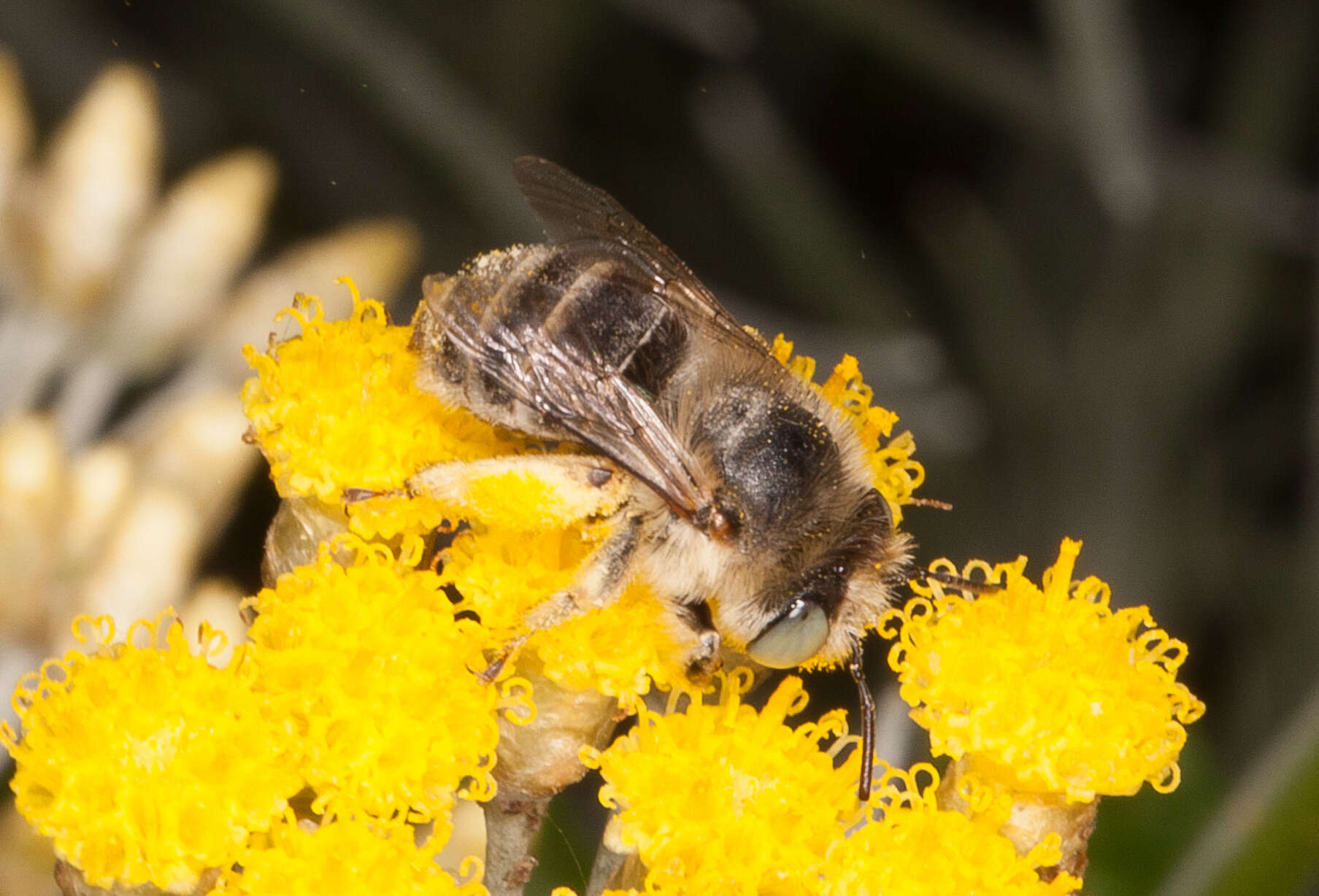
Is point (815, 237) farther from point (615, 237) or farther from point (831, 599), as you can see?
point (831, 599)

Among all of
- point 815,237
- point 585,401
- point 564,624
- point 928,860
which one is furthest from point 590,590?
point 815,237

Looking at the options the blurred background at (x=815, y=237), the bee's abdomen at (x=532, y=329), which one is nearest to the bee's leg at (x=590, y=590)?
the bee's abdomen at (x=532, y=329)

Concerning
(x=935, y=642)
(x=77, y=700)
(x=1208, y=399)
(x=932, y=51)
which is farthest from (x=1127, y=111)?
(x=77, y=700)

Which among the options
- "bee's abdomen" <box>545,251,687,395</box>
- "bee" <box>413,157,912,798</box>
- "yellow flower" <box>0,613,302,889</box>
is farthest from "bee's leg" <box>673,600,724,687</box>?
"yellow flower" <box>0,613,302,889</box>

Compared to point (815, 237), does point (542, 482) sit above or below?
below

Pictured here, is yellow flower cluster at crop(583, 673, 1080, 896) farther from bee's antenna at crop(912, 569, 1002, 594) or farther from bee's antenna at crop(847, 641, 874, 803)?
bee's antenna at crop(912, 569, 1002, 594)

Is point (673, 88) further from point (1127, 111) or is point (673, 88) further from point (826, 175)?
point (1127, 111)

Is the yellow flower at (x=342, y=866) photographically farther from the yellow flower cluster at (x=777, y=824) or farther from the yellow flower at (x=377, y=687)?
the yellow flower cluster at (x=777, y=824)
